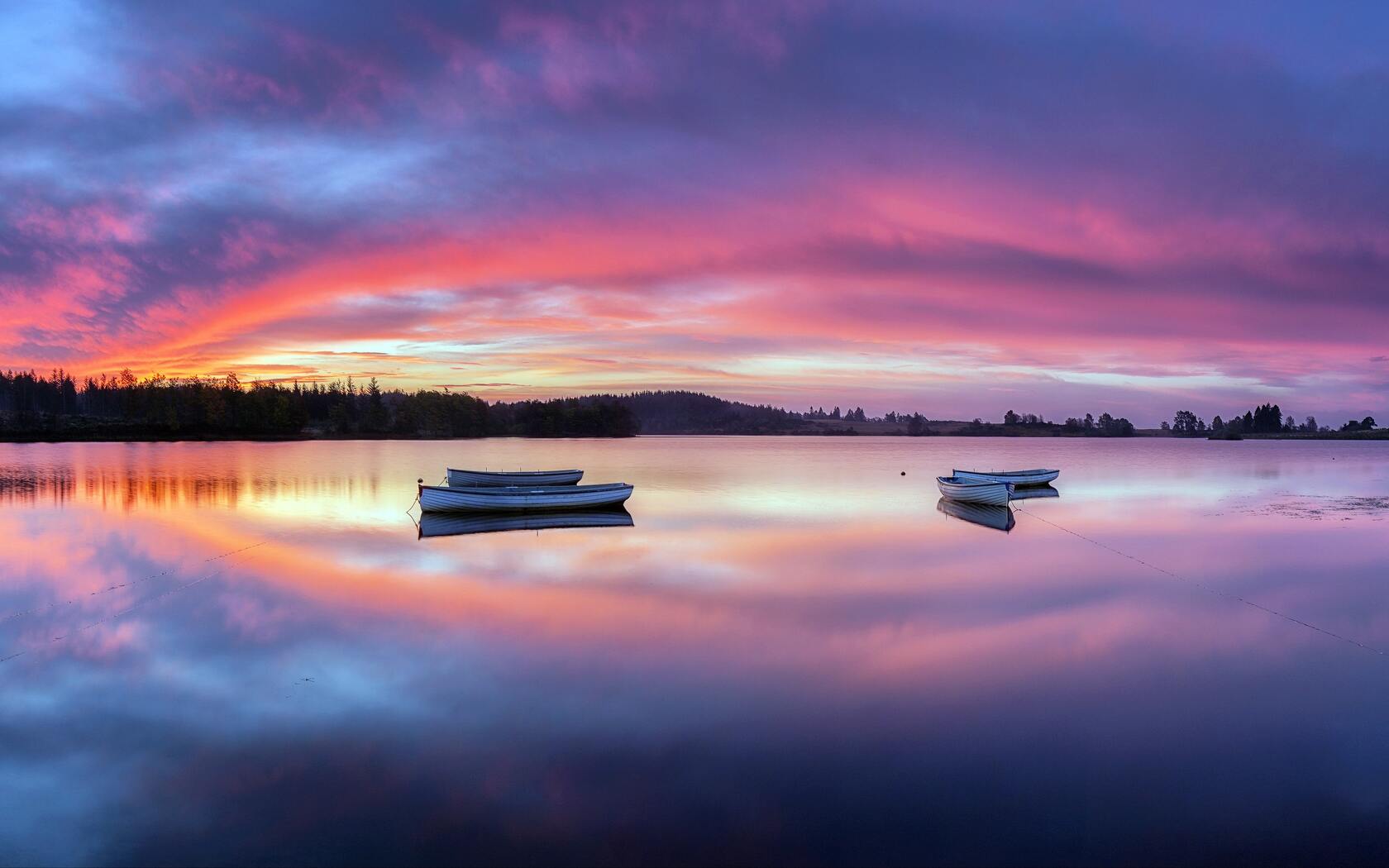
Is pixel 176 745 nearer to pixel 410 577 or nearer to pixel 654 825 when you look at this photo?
pixel 654 825

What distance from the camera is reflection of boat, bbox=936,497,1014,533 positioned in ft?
101

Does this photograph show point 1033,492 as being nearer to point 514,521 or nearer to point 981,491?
point 981,491

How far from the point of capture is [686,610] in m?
15.2

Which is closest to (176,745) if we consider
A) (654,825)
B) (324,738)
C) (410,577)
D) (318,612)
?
(324,738)

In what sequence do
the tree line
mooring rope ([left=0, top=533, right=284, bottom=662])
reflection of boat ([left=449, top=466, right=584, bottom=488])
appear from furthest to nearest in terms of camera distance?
the tree line, reflection of boat ([left=449, top=466, right=584, bottom=488]), mooring rope ([left=0, top=533, right=284, bottom=662])

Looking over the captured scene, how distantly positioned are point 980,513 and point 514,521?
20017 mm

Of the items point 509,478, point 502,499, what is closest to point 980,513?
point 502,499

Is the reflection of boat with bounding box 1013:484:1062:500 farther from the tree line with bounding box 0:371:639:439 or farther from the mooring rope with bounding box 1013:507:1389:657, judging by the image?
the tree line with bounding box 0:371:639:439

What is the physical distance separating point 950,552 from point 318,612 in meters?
16.7

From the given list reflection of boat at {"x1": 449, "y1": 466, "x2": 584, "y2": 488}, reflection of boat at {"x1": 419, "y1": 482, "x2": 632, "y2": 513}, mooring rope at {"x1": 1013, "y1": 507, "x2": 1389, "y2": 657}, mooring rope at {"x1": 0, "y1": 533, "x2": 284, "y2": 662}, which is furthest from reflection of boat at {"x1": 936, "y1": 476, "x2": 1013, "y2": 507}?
mooring rope at {"x1": 0, "y1": 533, "x2": 284, "y2": 662}

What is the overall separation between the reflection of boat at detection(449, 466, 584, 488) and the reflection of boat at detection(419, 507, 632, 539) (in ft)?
15.1

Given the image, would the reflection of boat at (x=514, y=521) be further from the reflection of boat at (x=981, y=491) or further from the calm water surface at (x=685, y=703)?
the reflection of boat at (x=981, y=491)

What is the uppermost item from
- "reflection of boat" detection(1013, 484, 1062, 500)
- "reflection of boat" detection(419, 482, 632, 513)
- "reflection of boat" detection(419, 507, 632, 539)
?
"reflection of boat" detection(419, 482, 632, 513)

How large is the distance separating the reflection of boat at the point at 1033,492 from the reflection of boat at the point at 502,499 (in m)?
24.4
